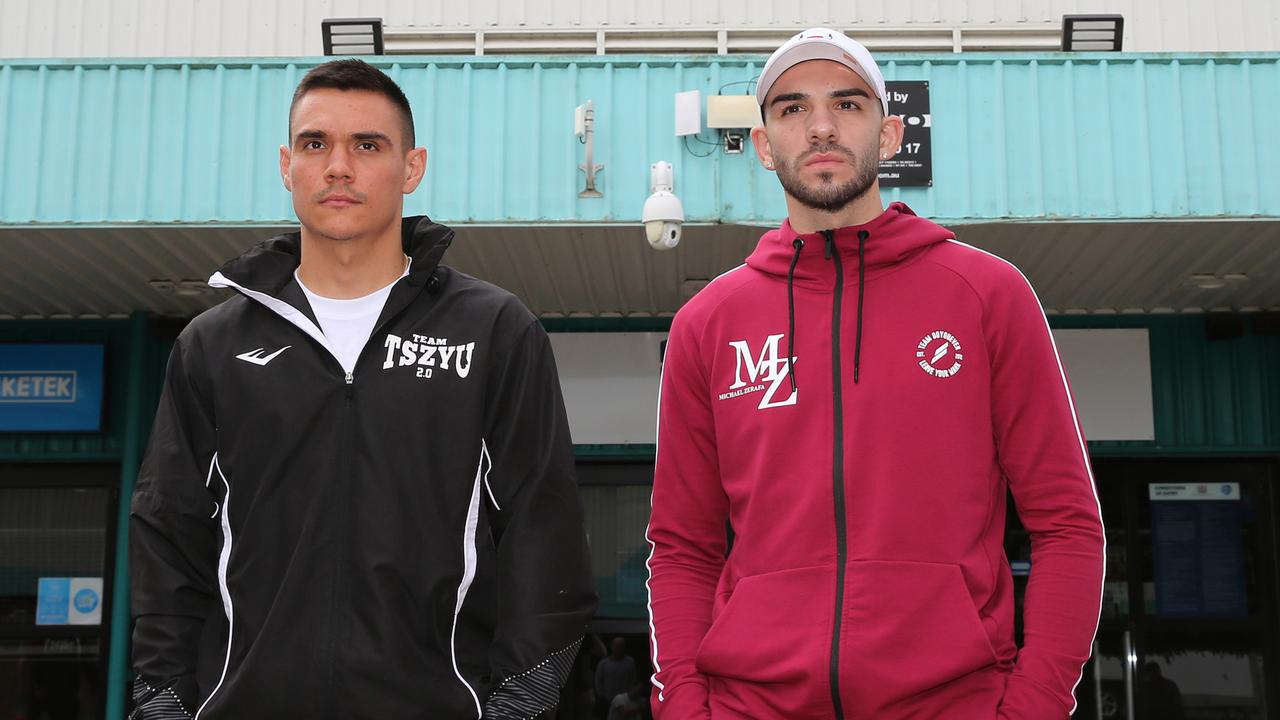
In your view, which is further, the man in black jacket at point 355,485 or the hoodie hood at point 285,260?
the hoodie hood at point 285,260

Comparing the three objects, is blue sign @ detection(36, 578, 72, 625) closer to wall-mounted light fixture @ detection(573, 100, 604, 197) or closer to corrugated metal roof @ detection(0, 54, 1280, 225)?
corrugated metal roof @ detection(0, 54, 1280, 225)

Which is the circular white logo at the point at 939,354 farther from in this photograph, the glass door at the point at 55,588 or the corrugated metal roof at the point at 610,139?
the glass door at the point at 55,588

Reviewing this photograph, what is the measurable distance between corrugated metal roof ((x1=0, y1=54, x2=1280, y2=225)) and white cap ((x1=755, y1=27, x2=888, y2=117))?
156 inches

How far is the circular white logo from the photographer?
2402mm

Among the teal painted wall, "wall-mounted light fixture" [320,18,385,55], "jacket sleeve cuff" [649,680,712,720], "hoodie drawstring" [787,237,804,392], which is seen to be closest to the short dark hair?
"hoodie drawstring" [787,237,804,392]

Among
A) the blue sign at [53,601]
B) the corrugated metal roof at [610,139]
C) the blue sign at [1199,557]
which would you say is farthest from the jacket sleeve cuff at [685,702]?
the blue sign at [53,601]

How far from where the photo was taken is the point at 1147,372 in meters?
9.22

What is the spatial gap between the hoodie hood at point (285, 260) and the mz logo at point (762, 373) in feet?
2.15

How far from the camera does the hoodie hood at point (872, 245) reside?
253 cm

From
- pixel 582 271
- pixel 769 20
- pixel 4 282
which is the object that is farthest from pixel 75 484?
pixel 769 20

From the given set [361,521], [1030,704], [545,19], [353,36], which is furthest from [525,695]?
[545,19]

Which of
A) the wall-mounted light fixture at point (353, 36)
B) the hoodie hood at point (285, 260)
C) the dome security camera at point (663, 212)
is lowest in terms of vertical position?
the hoodie hood at point (285, 260)

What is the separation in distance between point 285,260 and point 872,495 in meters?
1.34

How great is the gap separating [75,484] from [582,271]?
15.3ft
